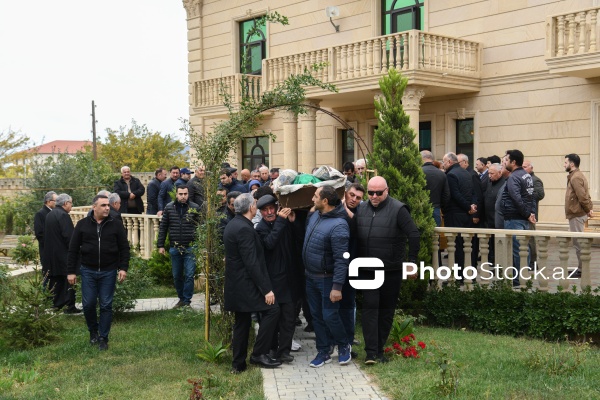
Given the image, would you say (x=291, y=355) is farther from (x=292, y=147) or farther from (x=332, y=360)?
(x=292, y=147)

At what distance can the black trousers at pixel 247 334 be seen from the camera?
8.23 m

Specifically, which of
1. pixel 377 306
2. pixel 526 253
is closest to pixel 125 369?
pixel 377 306

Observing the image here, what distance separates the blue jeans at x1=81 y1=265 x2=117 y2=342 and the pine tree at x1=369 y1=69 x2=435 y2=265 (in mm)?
3932

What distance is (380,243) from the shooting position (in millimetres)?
A: 8289

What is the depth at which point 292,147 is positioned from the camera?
22.2 m

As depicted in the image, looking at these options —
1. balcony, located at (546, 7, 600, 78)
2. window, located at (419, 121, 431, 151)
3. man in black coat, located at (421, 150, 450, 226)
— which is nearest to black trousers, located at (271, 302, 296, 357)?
man in black coat, located at (421, 150, 450, 226)

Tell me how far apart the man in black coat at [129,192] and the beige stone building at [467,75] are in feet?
13.3

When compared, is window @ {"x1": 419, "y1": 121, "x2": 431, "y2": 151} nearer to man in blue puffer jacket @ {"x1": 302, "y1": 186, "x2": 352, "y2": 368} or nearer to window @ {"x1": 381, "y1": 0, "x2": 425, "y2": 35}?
window @ {"x1": 381, "y1": 0, "x2": 425, "y2": 35}

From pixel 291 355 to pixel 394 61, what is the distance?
10858mm

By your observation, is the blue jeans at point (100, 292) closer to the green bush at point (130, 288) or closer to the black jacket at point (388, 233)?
the green bush at point (130, 288)

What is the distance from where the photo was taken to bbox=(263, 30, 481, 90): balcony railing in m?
17.8

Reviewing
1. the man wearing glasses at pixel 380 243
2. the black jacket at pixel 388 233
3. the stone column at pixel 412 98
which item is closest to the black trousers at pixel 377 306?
the man wearing glasses at pixel 380 243

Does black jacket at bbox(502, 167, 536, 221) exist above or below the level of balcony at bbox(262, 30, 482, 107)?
below

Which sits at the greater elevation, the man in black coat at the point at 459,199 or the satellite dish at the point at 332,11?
the satellite dish at the point at 332,11
